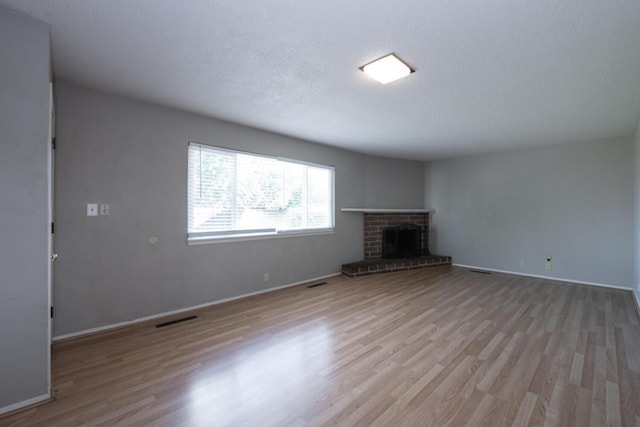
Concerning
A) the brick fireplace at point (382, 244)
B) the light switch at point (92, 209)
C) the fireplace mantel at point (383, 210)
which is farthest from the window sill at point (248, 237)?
the light switch at point (92, 209)

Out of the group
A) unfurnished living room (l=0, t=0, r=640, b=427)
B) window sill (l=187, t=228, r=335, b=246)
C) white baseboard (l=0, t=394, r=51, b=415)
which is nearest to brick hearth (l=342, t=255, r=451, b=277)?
unfurnished living room (l=0, t=0, r=640, b=427)

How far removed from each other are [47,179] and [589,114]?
210 inches

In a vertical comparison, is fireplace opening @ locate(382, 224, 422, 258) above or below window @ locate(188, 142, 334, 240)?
below

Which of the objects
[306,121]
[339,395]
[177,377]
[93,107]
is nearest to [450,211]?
[306,121]

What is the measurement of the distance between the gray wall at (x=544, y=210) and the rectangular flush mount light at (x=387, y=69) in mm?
4262

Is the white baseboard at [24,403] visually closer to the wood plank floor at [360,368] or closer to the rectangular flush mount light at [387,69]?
the wood plank floor at [360,368]

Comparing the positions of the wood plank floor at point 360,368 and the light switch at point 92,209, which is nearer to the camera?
the wood plank floor at point 360,368

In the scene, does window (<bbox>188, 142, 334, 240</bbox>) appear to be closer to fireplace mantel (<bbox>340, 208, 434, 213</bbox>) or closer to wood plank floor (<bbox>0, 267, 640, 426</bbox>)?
fireplace mantel (<bbox>340, 208, 434, 213</bbox>)

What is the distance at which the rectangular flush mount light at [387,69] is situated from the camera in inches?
83.3

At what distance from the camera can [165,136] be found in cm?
312

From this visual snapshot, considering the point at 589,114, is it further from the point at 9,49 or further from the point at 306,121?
the point at 9,49

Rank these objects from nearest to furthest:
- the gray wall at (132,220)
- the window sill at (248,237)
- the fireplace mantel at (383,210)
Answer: the gray wall at (132,220) < the window sill at (248,237) < the fireplace mantel at (383,210)

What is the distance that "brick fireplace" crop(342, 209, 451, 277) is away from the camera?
5172 mm

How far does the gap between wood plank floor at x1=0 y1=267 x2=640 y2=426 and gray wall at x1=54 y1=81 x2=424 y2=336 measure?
0.30m
